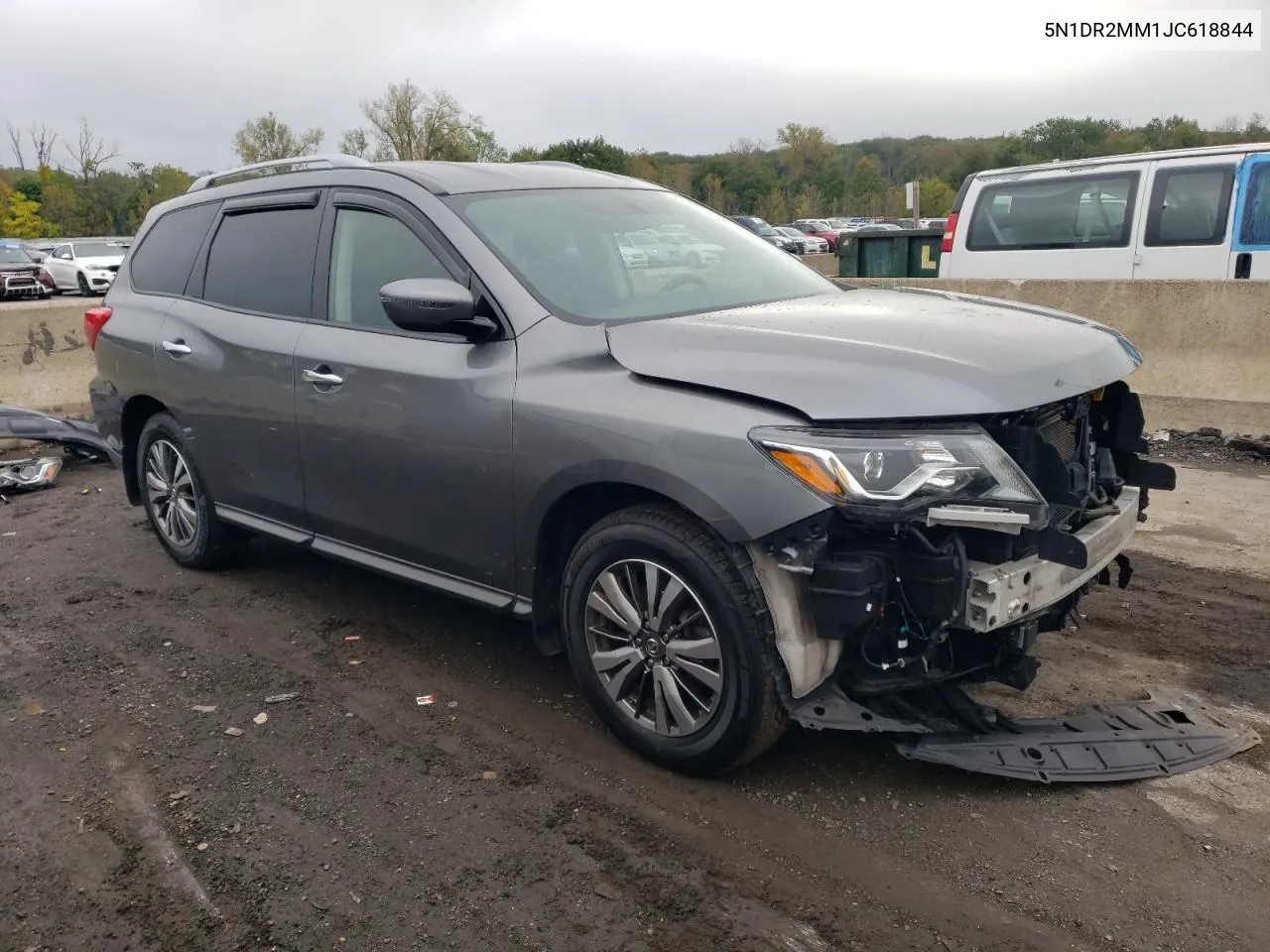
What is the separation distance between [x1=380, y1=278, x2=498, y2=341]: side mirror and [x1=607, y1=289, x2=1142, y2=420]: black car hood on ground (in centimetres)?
51

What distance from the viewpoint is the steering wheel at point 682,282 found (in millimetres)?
3965

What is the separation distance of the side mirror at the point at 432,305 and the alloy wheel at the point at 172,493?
7.62 feet

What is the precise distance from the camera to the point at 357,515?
4273 millimetres

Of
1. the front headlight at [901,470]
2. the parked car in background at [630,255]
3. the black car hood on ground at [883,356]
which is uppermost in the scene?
the parked car in background at [630,255]

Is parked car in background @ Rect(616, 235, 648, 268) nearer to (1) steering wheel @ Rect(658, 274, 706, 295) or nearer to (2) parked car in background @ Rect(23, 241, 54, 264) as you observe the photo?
(1) steering wheel @ Rect(658, 274, 706, 295)

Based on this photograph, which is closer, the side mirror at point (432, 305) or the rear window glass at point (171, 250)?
the side mirror at point (432, 305)

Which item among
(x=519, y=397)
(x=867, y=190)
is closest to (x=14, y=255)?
(x=519, y=397)

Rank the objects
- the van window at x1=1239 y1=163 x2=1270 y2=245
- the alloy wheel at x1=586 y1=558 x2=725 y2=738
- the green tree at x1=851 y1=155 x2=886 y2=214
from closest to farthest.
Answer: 1. the alloy wheel at x1=586 y1=558 x2=725 y2=738
2. the van window at x1=1239 y1=163 x2=1270 y2=245
3. the green tree at x1=851 y1=155 x2=886 y2=214

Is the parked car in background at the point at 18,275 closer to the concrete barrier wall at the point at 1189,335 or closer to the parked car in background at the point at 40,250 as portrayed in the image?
the parked car in background at the point at 40,250

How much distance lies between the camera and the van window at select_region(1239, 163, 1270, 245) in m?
8.67

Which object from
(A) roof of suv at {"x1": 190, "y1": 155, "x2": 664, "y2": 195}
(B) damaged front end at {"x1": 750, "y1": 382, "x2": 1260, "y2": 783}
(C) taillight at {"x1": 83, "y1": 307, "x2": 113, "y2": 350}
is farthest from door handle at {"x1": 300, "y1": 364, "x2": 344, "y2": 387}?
(C) taillight at {"x1": 83, "y1": 307, "x2": 113, "y2": 350}

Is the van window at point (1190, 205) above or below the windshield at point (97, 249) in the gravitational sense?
above

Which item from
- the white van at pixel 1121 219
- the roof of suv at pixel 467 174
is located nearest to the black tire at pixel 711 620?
the roof of suv at pixel 467 174

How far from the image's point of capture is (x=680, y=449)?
308cm
